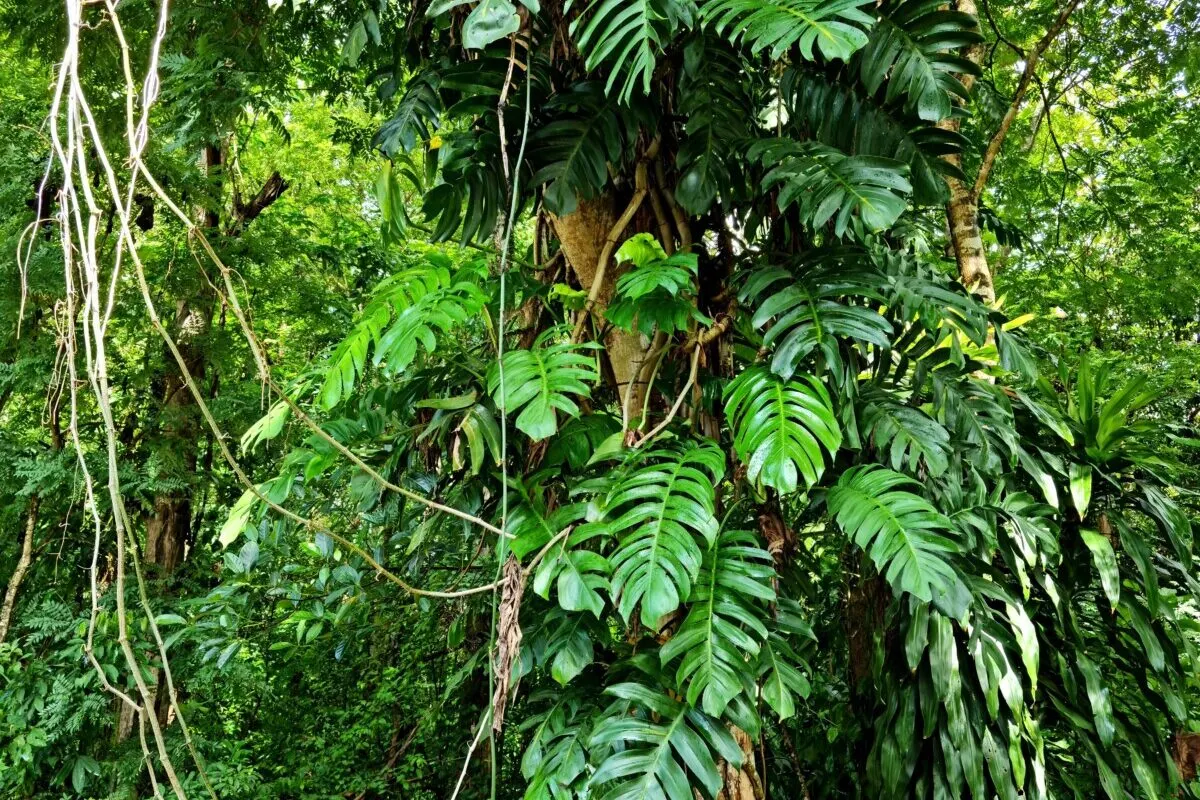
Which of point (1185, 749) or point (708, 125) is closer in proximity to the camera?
point (708, 125)

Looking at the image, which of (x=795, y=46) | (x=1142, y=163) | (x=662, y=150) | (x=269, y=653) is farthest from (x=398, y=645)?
(x=1142, y=163)

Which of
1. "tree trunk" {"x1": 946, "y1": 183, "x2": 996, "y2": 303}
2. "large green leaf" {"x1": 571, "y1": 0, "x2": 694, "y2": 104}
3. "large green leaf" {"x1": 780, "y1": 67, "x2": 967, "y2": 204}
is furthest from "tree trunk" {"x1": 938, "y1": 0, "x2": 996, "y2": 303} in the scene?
"large green leaf" {"x1": 571, "y1": 0, "x2": 694, "y2": 104}

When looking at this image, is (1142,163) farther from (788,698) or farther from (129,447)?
(129,447)

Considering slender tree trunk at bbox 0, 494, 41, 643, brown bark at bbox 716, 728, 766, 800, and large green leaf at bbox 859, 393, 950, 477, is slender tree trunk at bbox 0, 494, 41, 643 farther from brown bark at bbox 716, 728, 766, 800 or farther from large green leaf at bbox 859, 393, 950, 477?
large green leaf at bbox 859, 393, 950, 477

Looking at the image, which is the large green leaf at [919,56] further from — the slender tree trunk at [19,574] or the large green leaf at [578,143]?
the slender tree trunk at [19,574]

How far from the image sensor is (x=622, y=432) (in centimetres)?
144

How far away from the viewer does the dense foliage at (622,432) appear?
123 cm

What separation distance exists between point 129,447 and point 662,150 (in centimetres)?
220

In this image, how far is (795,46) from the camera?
4.97ft

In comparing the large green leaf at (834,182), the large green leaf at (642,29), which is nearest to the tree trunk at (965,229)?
the large green leaf at (834,182)

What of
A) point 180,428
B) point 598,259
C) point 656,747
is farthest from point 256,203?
point 656,747

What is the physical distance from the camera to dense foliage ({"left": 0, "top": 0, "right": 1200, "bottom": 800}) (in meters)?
1.23

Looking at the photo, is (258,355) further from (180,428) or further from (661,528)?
(180,428)

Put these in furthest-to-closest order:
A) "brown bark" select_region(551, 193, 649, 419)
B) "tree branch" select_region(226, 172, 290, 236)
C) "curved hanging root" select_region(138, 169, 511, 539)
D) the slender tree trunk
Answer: "tree branch" select_region(226, 172, 290, 236) → the slender tree trunk → "brown bark" select_region(551, 193, 649, 419) → "curved hanging root" select_region(138, 169, 511, 539)
